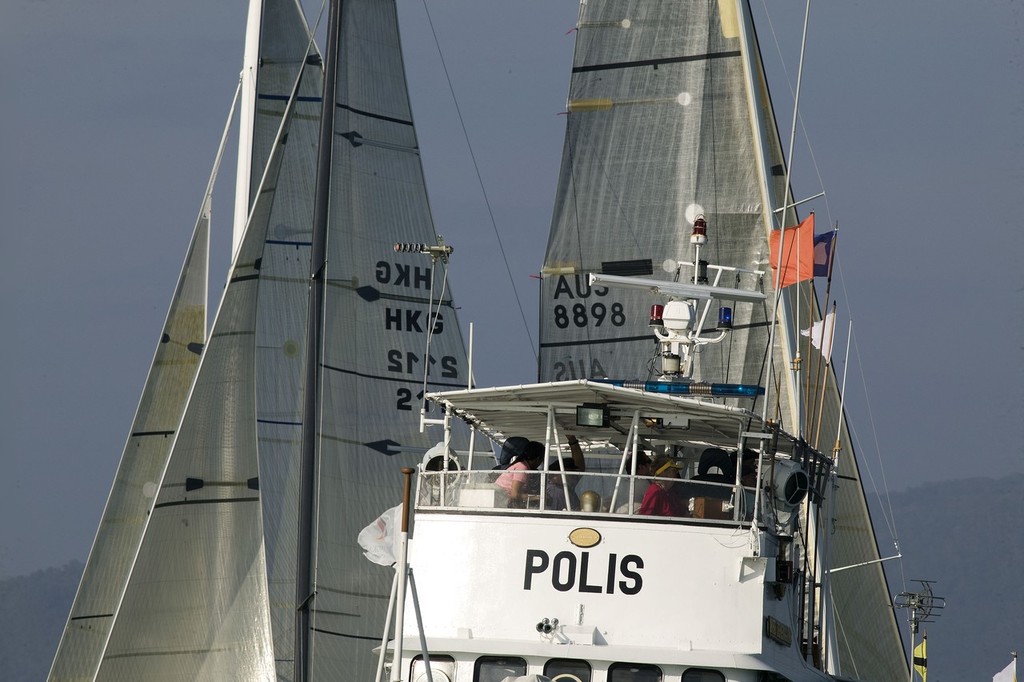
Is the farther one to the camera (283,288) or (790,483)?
(283,288)

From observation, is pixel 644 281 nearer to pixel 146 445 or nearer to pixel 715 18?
pixel 715 18

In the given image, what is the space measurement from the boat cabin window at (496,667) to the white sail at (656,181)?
40.3 ft

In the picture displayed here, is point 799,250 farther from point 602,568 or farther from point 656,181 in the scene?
point 602,568

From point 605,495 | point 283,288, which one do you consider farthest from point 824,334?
point 283,288

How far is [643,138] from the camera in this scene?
1225 inches

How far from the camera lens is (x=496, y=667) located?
18.1 metres

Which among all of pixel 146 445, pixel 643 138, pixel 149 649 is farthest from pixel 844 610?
pixel 146 445

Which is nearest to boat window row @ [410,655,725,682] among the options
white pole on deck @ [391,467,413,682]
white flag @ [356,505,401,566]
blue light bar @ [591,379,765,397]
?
white pole on deck @ [391,467,413,682]

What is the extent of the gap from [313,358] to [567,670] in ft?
42.8

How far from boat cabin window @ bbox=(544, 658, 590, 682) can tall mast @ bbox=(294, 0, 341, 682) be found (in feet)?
33.5

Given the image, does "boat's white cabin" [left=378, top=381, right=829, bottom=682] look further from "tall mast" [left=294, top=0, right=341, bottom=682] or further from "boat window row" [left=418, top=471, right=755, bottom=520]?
"tall mast" [left=294, top=0, right=341, bottom=682]

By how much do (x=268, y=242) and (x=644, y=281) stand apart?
433 inches

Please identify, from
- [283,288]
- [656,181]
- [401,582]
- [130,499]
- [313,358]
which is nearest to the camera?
[401,582]

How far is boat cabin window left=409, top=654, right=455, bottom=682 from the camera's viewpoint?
18172 millimetres
